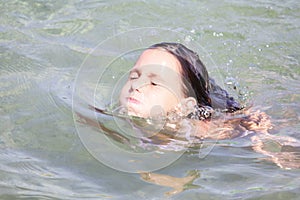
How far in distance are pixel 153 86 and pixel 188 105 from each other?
1.02 ft

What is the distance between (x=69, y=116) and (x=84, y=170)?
843 mm

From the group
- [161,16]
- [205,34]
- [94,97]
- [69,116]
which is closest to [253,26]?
[205,34]

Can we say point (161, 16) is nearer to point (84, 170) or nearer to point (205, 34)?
point (205, 34)

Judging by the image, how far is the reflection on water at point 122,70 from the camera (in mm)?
2434

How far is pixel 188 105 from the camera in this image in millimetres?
3652

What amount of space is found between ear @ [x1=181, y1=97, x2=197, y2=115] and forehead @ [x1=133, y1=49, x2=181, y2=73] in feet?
0.72

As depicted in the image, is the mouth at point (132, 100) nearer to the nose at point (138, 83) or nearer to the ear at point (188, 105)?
the nose at point (138, 83)

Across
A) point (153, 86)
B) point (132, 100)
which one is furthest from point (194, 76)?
point (132, 100)

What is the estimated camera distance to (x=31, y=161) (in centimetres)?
269

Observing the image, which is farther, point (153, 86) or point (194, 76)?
point (194, 76)

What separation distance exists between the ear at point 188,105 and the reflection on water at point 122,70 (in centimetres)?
47

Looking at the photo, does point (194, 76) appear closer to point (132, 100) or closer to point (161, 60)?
point (161, 60)

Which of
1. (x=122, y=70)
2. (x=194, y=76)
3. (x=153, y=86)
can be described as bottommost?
(x=153, y=86)

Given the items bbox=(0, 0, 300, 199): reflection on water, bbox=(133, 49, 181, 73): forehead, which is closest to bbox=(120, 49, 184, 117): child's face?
bbox=(133, 49, 181, 73): forehead
